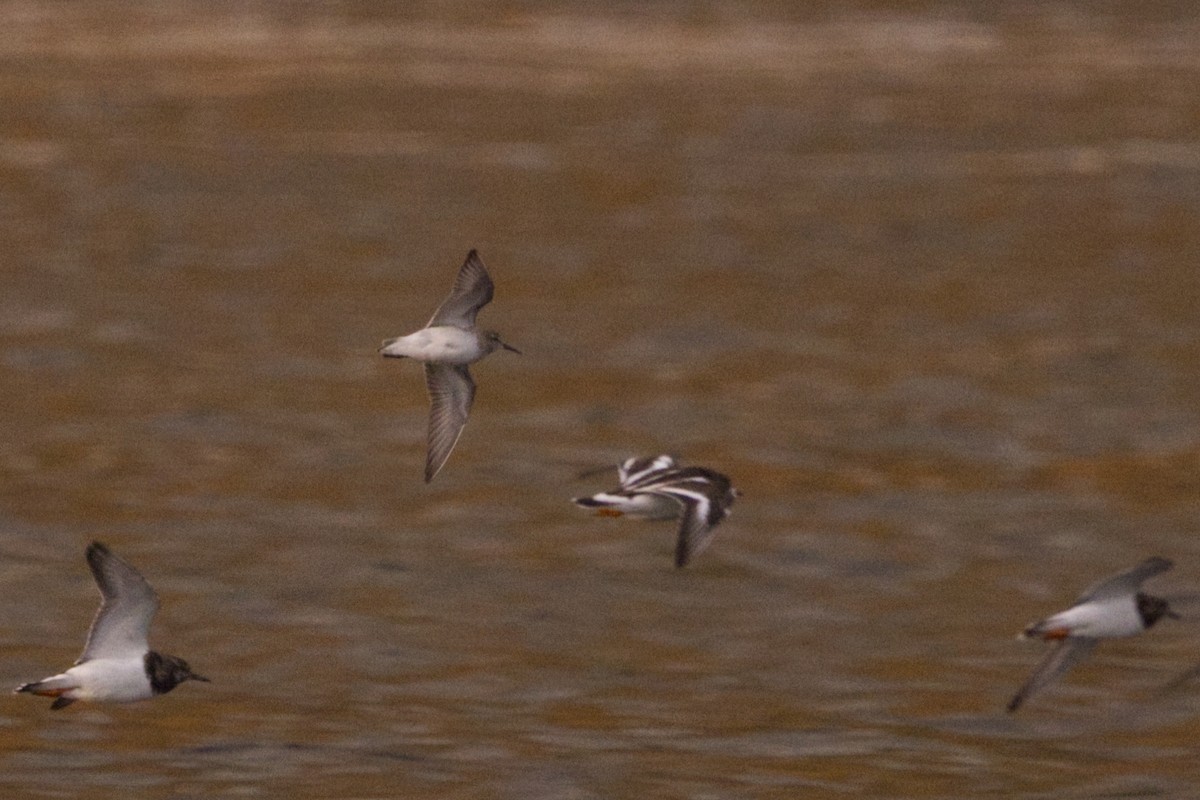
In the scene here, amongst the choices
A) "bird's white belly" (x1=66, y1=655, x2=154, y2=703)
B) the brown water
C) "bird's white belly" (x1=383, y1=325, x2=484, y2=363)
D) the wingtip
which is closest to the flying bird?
"bird's white belly" (x1=383, y1=325, x2=484, y2=363)

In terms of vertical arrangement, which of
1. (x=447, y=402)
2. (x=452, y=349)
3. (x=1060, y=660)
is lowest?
(x=1060, y=660)

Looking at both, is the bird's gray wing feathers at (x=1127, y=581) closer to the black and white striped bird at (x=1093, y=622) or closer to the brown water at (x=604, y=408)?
the black and white striped bird at (x=1093, y=622)

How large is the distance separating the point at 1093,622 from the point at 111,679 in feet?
17.8

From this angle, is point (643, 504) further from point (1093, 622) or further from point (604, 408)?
point (604, 408)

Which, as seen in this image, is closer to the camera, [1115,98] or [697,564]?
[697,564]

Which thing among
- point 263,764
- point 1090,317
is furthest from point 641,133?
point 263,764

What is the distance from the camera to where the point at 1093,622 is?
1619 centimetres

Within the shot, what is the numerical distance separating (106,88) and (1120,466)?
30.8m

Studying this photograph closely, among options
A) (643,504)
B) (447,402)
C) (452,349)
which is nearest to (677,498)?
(643,504)

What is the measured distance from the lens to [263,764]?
17.3 m

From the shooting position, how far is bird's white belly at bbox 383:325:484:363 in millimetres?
16594

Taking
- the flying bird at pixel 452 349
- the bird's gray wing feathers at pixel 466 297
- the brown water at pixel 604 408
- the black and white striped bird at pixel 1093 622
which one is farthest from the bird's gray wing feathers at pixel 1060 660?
the bird's gray wing feathers at pixel 466 297

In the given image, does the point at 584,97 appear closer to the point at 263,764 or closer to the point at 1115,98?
the point at 1115,98

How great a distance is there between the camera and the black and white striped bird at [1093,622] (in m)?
16.0
